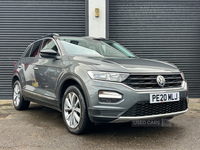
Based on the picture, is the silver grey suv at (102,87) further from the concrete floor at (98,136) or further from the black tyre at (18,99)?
the black tyre at (18,99)

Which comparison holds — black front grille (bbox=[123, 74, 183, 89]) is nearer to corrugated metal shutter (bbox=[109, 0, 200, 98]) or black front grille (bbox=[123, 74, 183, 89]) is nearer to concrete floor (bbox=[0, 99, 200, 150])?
concrete floor (bbox=[0, 99, 200, 150])

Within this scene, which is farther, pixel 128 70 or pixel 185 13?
pixel 185 13

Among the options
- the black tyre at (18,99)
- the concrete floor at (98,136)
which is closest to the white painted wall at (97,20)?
the black tyre at (18,99)

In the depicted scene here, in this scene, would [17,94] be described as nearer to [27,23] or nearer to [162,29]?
[27,23]

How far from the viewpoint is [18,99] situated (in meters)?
5.34

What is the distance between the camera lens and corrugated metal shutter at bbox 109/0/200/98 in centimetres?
743

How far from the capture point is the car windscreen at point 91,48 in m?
3.91

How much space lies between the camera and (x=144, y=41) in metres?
7.48

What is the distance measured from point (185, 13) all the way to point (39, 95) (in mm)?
5747

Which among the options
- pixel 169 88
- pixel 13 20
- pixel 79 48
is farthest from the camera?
pixel 13 20

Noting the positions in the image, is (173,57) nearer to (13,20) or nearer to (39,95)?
(39,95)

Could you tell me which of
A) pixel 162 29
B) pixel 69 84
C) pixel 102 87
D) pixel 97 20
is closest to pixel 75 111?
pixel 69 84

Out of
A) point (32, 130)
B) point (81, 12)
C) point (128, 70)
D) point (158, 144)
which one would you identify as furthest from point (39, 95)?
point (81, 12)

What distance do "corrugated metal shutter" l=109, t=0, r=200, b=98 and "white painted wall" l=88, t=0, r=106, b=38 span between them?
357mm
